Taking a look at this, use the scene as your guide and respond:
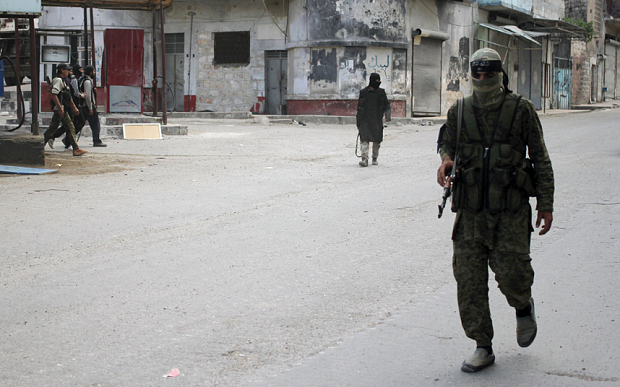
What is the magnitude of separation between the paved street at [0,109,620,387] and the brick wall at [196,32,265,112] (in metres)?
19.0

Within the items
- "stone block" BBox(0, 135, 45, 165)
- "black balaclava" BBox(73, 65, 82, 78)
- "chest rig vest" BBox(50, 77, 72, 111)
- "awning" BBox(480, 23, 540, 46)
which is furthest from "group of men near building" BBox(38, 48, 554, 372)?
"awning" BBox(480, 23, 540, 46)

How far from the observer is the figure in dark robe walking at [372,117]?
37.8 feet

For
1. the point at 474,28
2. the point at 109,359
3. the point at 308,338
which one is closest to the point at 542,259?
the point at 308,338

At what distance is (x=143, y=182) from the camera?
964cm

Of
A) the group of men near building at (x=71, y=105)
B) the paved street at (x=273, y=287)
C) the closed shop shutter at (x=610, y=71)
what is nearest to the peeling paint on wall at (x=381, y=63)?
the group of men near building at (x=71, y=105)

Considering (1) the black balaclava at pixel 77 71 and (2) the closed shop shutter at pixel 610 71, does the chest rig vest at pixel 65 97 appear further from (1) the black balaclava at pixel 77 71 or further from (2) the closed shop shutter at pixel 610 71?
(2) the closed shop shutter at pixel 610 71

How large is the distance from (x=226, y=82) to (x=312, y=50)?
4.39 meters

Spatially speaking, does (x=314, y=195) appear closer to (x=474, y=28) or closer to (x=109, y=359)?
(x=109, y=359)

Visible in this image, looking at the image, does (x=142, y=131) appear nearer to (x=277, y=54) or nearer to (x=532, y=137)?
(x=277, y=54)

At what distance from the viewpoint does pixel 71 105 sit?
12.7 metres

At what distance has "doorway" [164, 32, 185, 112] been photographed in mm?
28953

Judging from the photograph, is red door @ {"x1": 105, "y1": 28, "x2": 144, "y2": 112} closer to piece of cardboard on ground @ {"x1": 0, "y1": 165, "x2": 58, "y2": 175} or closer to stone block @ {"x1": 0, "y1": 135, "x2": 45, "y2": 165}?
stone block @ {"x1": 0, "y1": 135, "x2": 45, "y2": 165}

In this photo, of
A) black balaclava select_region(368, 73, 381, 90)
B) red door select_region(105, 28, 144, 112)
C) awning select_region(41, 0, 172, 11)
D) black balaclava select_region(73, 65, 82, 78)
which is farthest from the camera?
red door select_region(105, 28, 144, 112)

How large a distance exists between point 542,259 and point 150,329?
3.12 metres
